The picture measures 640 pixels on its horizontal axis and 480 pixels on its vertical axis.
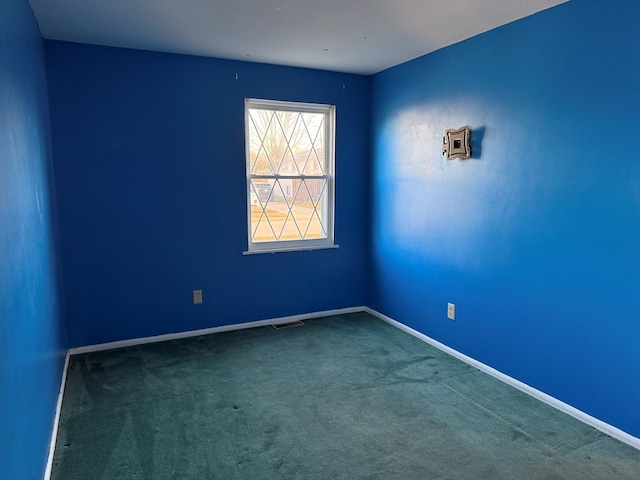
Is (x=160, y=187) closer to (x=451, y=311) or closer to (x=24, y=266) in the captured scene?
(x=24, y=266)

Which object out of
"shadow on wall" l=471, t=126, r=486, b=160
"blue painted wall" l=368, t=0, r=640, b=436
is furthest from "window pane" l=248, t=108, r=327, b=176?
"shadow on wall" l=471, t=126, r=486, b=160

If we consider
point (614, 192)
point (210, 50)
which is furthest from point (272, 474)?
point (210, 50)

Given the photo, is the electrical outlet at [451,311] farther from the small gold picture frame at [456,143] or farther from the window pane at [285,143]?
the window pane at [285,143]

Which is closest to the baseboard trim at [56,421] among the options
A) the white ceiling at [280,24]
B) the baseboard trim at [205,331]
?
the baseboard trim at [205,331]

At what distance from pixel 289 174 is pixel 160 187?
1125 mm

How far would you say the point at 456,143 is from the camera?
3.11 metres

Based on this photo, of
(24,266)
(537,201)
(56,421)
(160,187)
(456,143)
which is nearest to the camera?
(24,266)

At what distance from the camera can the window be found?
12.5 feet

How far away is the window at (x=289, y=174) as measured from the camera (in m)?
3.80

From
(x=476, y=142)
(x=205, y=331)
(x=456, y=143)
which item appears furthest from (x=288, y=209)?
(x=476, y=142)

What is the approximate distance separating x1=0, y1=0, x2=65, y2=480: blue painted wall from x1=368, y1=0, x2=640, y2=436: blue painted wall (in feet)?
8.54

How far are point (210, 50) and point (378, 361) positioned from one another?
262 cm

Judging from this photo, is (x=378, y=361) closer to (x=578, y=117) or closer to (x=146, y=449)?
(x=146, y=449)

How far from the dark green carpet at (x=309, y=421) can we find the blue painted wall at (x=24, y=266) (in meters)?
0.34
